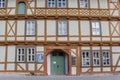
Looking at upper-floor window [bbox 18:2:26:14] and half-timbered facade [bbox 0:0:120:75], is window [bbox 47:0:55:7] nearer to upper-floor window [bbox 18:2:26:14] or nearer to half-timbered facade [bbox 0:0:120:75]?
half-timbered facade [bbox 0:0:120:75]

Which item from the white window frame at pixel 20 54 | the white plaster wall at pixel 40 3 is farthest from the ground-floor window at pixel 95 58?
the white plaster wall at pixel 40 3

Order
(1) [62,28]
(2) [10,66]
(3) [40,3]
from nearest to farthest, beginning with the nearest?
(2) [10,66] → (1) [62,28] → (3) [40,3]

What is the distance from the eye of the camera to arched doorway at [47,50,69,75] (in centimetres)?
2900

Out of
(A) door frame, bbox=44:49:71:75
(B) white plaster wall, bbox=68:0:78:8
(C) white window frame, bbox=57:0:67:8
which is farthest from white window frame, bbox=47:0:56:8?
(A) door frame, bbox=44:49:71:75

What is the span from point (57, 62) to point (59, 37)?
111 inches

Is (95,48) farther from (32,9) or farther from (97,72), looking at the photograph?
(32,9)

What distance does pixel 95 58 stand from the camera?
28.9 metres

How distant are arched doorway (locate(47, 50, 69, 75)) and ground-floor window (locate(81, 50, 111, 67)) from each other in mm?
1915

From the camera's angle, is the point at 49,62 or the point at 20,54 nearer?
the point at 20,54

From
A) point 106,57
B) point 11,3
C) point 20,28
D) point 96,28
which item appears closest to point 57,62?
point 106,57

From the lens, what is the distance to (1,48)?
2819cm

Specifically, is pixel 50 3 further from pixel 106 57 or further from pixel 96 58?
pixel 106 57

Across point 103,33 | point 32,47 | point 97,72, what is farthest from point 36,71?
point 103,33

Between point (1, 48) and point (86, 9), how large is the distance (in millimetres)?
10098
